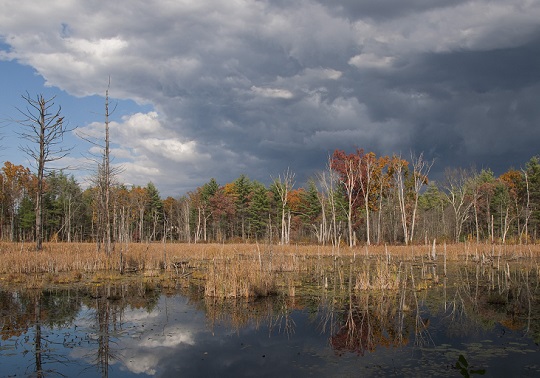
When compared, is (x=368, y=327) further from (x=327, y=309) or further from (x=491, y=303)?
(x=491, y=303)

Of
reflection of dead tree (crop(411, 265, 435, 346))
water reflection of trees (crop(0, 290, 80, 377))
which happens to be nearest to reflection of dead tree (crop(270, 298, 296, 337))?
reflection of dead tree (crop(411, 265, 435, 346))

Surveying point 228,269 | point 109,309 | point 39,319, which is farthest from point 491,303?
point 39,319

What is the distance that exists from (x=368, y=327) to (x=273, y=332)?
239 cm

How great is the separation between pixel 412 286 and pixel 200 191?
62.3 meters

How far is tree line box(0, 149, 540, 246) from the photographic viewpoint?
46.4m

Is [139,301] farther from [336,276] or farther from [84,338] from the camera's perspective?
[336,276]

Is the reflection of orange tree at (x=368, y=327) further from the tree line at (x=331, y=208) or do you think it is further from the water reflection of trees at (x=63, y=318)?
the tree line at (x=331, y=208)

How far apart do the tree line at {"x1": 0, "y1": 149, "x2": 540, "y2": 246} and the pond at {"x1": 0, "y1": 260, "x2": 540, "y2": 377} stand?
27.8 meters

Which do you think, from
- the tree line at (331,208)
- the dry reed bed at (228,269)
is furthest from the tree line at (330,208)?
the dry reed bed at (228,269)

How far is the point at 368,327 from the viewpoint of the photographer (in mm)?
10125

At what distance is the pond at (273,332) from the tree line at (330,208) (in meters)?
27.8

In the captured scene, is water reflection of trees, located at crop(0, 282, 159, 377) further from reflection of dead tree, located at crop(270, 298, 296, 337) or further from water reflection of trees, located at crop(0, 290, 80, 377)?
reflection of dead tree, located at crop(270, 298, 296, 337)

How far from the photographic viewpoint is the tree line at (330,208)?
46.4 meters

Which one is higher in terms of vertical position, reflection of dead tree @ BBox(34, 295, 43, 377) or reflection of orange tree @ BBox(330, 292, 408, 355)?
reflection of dead tree @ BBox(34, 295, 43, 377)
